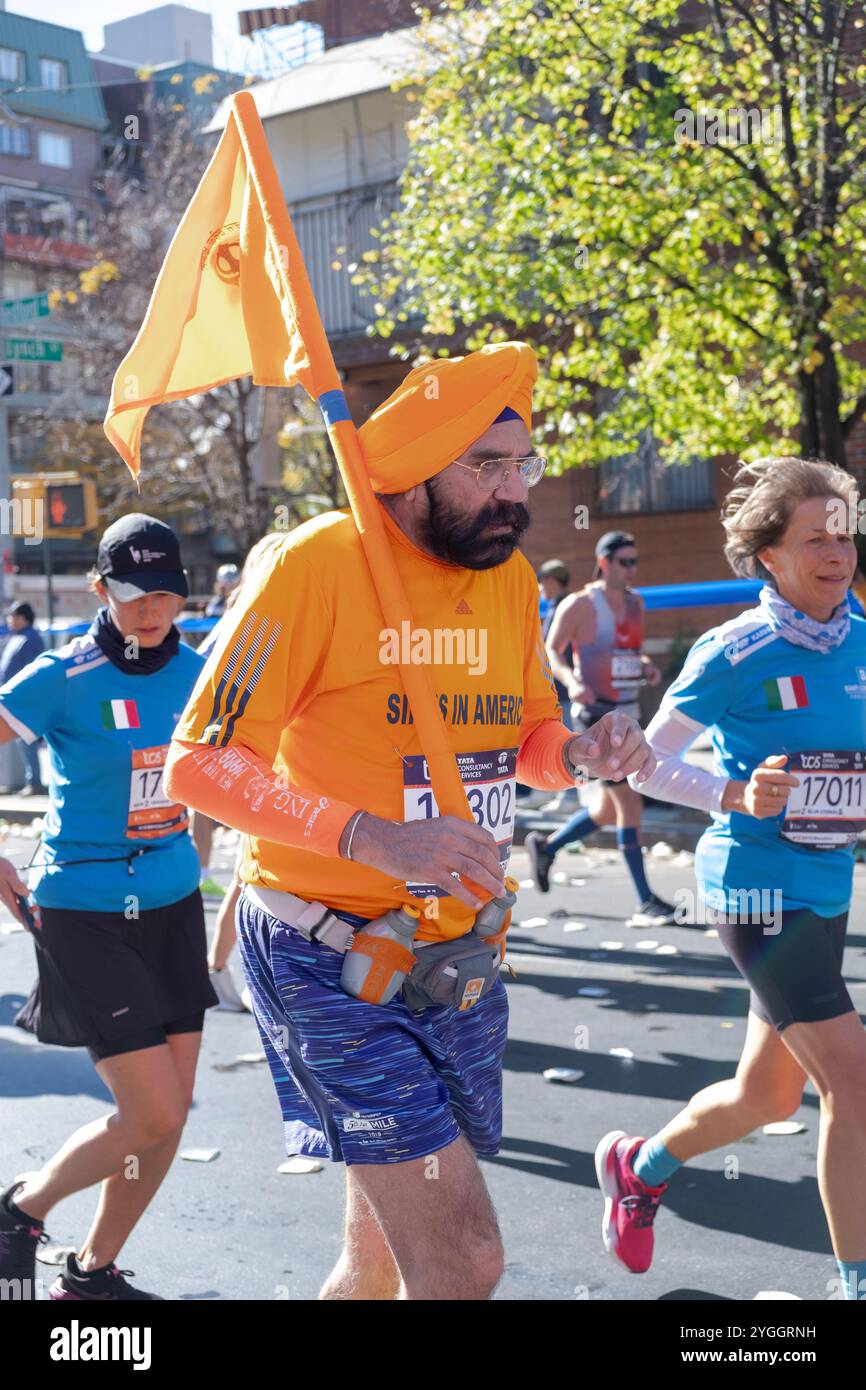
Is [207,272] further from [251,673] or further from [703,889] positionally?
[703,889]

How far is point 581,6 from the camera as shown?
12164 mm

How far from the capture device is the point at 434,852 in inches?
98.4

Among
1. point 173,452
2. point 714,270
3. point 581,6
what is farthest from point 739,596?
point 173,452

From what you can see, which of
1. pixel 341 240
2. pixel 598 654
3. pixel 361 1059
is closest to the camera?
pixel 361 1059

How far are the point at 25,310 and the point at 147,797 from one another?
37.5ft

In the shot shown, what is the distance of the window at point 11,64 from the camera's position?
1852 inches

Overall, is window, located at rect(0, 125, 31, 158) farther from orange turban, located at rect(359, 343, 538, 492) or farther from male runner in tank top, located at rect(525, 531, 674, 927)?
orange turban, located at rect(359, 343, 538, 492)

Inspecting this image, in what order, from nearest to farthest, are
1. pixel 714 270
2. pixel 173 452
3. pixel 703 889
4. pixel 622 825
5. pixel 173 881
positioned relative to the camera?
pixel 703 889 → pixel 173 881 → pixel 622 825 → pixel 714 270 → pixel 173 452

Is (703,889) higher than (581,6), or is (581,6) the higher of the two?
(581,6)

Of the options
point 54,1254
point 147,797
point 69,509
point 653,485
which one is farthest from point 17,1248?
point 653,485

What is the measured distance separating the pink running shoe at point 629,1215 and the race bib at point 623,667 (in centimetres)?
523

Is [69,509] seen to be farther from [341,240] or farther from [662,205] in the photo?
[341,240]

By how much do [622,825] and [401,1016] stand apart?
585 cm

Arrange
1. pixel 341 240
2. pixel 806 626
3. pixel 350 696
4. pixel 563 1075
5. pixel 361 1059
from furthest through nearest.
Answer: pixel 341 240, pixel 563 1075, pixel 806 626, pixel 350 696, pixel 361 1059
